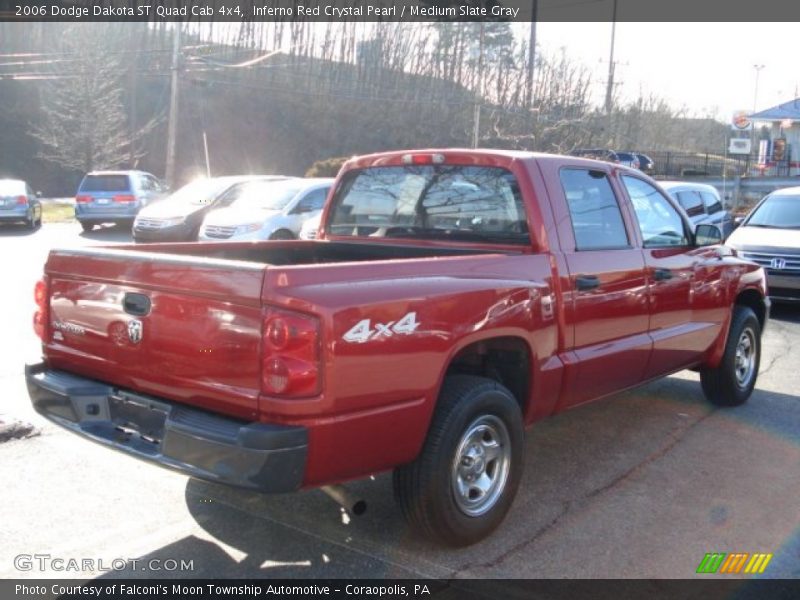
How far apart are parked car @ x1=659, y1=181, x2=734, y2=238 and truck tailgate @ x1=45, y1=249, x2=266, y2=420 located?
484 inches

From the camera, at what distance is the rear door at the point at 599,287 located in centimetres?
475

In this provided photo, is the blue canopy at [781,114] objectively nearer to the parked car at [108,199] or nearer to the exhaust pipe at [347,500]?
the parked car at [108,199]

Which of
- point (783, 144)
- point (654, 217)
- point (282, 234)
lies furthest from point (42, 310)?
point (783, 144)

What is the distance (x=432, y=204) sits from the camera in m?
5.20

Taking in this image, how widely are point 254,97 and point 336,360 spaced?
56382 millimetres

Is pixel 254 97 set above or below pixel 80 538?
above

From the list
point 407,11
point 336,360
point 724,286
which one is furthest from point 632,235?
point 407,11

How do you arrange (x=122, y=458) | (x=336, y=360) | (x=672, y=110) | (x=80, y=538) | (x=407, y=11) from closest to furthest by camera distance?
(x=336, y=360), (x=80, y=538), (x=122, y=458), (x=407, y=11), (x=672, y=110)

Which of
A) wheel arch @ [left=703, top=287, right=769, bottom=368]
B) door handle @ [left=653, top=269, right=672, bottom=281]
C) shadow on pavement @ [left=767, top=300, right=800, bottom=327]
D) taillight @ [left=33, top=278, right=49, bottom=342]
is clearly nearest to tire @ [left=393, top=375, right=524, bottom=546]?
door handle @ [left=653, top=269, right=672, bottom=281]

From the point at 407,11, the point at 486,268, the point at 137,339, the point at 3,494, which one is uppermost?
the point at 407,11

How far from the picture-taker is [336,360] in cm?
328

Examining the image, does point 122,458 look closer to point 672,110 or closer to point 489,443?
point 489,443

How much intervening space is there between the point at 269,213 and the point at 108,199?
28.7 ft

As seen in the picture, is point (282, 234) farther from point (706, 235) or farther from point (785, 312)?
point (706, 235)
